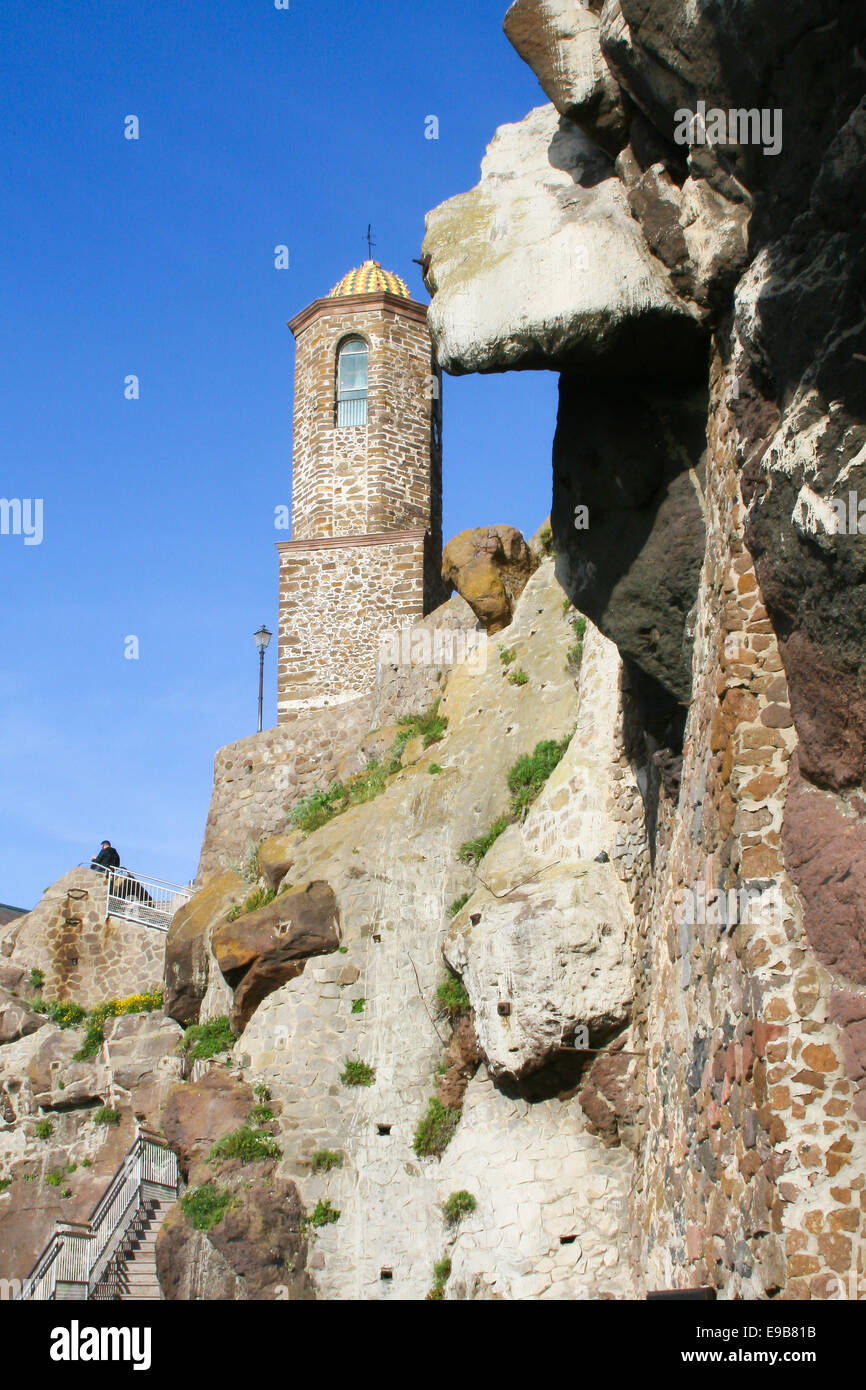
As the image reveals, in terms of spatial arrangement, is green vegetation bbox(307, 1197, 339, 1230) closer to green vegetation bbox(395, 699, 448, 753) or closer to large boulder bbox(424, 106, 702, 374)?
green vegetation bbox(395, 699, 448, 753)

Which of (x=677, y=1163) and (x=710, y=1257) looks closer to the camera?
(x=710, y=1257)

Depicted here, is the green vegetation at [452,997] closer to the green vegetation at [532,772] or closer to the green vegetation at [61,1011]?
the green vegetation at [532,772]

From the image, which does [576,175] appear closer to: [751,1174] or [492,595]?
[751,1174]

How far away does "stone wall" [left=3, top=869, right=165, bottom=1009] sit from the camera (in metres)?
23.5

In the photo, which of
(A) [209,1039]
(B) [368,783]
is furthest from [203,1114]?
(B) [368,783]

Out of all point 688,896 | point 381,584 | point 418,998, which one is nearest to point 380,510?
point 381,584

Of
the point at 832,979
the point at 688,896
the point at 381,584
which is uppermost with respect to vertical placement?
the point at 381,584

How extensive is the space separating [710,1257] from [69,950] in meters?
18.8

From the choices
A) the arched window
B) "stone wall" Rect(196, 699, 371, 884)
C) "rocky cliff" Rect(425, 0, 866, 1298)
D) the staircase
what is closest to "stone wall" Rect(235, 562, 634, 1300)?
"rocky cliff" Rect(425, 0, 866, 1298)

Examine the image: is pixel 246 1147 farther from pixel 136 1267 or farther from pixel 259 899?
pixel 136 1267

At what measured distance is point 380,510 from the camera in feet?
81.9

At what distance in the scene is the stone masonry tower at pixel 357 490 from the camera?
24.1 metres

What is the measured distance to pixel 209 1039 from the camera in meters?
15.3

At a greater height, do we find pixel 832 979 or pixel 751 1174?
pixel 832 979
